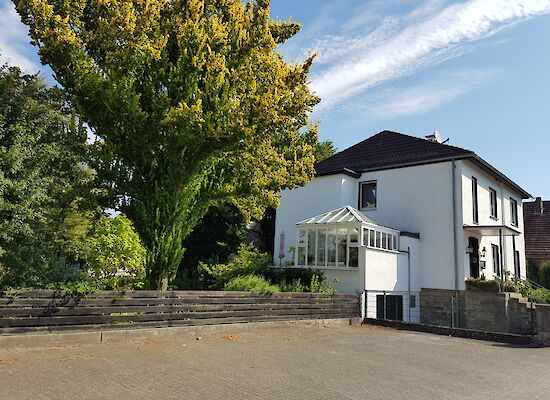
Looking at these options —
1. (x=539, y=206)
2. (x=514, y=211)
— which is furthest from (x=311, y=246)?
(x=539, y=206)

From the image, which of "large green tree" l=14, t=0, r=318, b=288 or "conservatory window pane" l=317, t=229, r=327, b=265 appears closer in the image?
"large green tree" l=14, t=0, r=318, b=288

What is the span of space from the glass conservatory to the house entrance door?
12.3 ft

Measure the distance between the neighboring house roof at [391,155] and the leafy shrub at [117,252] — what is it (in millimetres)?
11527

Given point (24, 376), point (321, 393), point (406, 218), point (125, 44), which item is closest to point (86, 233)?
point (125, 44)

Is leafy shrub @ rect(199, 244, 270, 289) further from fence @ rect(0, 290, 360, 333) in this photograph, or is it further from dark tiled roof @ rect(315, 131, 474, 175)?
dark tiled roof @ rect(315, 131, 474, 175)

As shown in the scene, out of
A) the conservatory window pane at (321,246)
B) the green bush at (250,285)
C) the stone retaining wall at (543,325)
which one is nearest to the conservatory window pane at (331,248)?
the conservatory window pane at (321,246)

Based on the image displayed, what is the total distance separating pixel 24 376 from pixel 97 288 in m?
3.33

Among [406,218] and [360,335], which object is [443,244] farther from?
[360,335]

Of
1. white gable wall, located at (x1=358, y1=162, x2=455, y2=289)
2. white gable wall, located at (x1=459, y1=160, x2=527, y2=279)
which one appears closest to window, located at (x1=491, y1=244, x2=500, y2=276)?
white gable wall, located at (x1=459, y1=160, x2=527, y2=279)

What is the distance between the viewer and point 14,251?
9281 millimetres

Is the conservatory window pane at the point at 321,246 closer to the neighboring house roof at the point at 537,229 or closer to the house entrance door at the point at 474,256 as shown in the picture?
the house entrance door at the point at 474,256

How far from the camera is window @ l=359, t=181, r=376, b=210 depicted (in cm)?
2192

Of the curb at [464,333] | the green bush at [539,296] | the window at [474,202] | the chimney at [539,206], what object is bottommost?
the curb at [464,333]

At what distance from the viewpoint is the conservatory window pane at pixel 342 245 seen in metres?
17.1
